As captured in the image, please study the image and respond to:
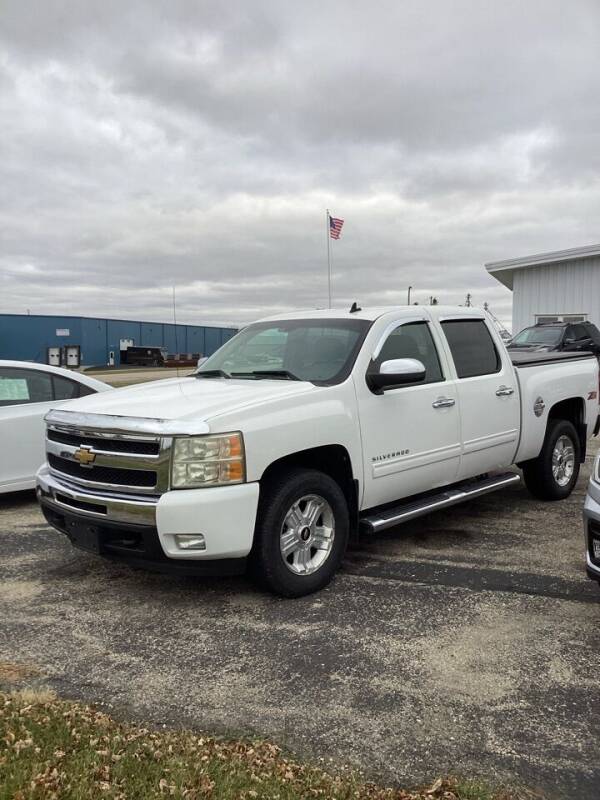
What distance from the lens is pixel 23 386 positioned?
22.8 feet

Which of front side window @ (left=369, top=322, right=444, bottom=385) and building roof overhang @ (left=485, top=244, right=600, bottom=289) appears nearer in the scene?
front side window @ (left=369, top=322, right=444, bottom=385)

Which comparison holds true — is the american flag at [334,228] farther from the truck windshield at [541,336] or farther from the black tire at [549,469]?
the black tire at [549,469]

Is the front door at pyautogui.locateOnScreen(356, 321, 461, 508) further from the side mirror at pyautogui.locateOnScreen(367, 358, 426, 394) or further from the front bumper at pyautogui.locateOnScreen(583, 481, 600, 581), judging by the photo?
the front bumper at pyautogui.locateOnScreen(583, 481, 600, 581)

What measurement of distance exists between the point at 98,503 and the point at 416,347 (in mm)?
2771

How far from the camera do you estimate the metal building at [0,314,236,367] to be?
4528cm

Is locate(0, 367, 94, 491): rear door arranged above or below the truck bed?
below

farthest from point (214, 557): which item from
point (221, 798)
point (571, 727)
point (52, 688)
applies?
point (571, 727)

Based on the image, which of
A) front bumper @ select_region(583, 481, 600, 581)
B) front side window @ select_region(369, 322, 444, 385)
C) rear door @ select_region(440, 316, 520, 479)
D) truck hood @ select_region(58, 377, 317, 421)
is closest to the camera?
front bumper @ select_region(583, 481, 600, 581)

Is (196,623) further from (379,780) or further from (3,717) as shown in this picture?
(379,780)

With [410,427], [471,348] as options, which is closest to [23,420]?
[410,427]

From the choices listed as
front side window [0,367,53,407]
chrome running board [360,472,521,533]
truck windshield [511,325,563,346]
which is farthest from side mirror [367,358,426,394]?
truck windshield [511,325,563,346]

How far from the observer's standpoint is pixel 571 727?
9.71 ft

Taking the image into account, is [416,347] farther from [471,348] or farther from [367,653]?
[367,653]

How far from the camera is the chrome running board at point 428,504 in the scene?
480 centimetres
